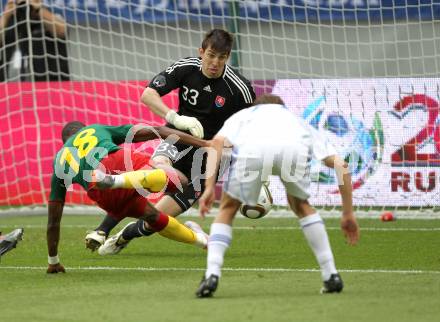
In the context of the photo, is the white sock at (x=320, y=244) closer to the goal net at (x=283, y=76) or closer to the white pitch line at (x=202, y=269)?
the white pitch line at (x=202, y=269)

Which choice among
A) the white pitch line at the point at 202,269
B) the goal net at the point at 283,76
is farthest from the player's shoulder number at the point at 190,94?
the goal net at the point at 283,76

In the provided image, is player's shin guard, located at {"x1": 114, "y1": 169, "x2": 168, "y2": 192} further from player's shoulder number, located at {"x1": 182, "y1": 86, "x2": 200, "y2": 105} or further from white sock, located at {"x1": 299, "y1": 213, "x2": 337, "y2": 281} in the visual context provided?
white sock, located at {"x1": 299, "y1": 213, "x2": 337, "y2": 281}

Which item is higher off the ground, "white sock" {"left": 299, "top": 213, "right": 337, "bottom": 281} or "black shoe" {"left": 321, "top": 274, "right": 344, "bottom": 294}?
"white sock" {"left": 299, "top": 213, "right": 337, "bottom": 281}

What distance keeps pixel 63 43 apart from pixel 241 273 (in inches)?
327

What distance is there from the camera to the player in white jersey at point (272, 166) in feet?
24.5

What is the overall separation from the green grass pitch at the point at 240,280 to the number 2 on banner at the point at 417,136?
4.21 feet

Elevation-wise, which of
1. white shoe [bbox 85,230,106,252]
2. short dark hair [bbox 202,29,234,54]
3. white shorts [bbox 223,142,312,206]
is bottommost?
white shoe [bbox 85,230,106,252]

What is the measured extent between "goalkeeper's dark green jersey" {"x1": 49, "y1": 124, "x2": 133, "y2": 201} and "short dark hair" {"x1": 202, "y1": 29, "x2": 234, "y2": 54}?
115 cm

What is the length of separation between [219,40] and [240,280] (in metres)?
2.43

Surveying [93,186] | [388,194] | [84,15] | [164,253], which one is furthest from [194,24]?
[93,186]

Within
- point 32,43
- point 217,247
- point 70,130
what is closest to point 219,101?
point 70,130

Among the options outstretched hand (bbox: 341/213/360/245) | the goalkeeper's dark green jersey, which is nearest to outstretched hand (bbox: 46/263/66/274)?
the goalkeeper's dark green jersey

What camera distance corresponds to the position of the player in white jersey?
294 inches

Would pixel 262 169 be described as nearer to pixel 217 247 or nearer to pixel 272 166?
pixel 272 166
